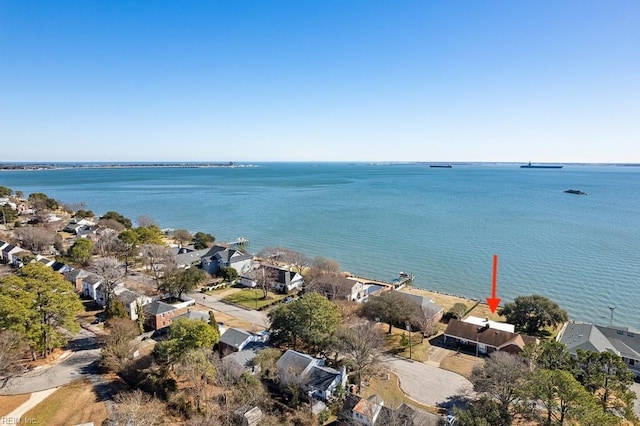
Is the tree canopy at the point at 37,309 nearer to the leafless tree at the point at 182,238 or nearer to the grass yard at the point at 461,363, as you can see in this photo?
the grass yard at the point at 461,363

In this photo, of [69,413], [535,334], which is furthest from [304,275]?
[69,413]

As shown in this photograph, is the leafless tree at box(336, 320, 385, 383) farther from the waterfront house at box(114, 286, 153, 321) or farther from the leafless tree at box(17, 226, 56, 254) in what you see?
the leafless tree at box(17, 226, 56, 254)

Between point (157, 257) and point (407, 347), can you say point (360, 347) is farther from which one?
point (157, 257)

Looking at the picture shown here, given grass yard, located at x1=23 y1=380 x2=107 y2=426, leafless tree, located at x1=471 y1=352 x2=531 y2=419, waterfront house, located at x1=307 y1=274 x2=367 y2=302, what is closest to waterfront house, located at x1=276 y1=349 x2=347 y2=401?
leafless tree, located at x1=471 y1=352 x2=531 y2=419

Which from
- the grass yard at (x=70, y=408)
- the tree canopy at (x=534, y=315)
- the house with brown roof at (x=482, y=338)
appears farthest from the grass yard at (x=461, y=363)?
the grass yard at (x=70, y=408)

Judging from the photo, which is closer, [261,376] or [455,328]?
[261,376]

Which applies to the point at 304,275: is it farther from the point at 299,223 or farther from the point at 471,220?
the point at 471,220

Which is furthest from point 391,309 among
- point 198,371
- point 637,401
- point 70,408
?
point 70,408
